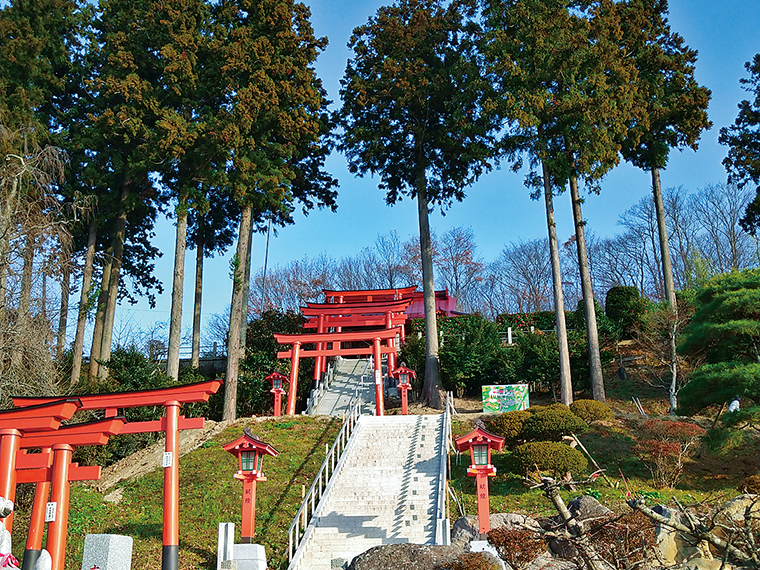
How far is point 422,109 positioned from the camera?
22.6 m

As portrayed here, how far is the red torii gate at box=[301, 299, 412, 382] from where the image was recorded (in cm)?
2431

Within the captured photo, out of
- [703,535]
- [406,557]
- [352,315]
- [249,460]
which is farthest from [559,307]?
[703,535]

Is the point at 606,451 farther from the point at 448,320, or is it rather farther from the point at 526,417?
the point at 448,320

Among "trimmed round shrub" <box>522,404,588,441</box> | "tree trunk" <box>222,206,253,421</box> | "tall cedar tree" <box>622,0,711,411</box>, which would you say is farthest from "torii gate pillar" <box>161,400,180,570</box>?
"tall cedar tree" <box>622,0,711,411</box>

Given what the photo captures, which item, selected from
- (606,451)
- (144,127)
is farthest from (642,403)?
(144,127)

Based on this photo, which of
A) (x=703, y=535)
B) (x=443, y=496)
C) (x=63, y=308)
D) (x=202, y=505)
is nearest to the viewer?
(x=703, y=535)

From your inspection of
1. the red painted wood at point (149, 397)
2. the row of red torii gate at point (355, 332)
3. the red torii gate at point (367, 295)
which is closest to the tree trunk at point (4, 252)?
the red painted wood at point (149, 397)

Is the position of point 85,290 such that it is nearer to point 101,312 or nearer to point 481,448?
point 101,312

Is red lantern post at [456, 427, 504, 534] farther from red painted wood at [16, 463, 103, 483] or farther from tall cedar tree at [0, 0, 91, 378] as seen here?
tall cedar tree at [0, 0, 91, 378]

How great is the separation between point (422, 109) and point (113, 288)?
11915 millimetres

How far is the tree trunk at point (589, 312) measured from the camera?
20.0 metres

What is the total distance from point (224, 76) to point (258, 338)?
9840mm

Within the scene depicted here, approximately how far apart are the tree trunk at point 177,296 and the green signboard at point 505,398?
9555mm

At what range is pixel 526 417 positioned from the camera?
609 inches
